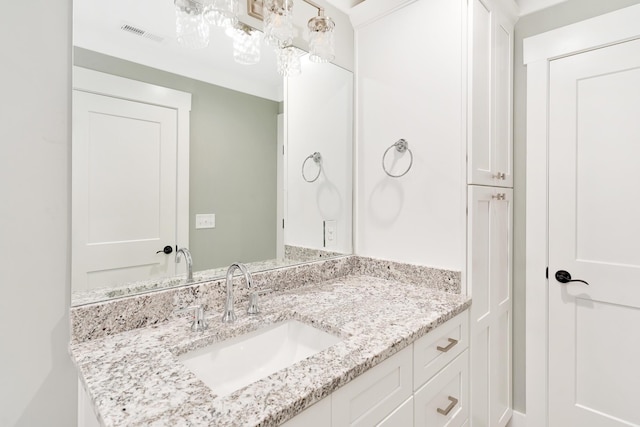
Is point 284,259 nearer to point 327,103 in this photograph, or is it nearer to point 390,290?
point 390,290

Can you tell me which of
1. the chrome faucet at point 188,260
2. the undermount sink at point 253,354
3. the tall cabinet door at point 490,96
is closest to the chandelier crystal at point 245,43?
the chrome faucet at point 188,260

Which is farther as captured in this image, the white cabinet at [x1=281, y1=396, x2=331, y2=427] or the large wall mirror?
the large wall mirror

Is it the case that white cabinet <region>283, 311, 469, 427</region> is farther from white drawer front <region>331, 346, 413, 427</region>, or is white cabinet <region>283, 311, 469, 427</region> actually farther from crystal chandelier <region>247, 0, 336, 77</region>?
crystal chandelier <region>247, 0, 336, 77</region>

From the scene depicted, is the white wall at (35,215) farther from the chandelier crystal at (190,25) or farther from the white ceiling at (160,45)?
the chandelier crystal at (190,25)

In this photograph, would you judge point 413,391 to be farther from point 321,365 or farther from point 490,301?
point 490,301

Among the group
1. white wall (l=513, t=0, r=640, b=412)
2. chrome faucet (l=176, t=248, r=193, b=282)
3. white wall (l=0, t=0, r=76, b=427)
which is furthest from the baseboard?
white wall (l=0, t=0, r=76, b=427)

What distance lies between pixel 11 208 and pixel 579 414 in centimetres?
259

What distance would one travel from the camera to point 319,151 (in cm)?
177

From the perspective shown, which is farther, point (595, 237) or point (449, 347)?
point (595, 237)

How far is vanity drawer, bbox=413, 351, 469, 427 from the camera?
1.11 m

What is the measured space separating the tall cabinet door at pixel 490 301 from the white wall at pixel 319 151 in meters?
0.69

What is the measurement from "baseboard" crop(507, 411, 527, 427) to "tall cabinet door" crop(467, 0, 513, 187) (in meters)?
1.34

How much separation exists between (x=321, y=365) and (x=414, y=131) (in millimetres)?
1223

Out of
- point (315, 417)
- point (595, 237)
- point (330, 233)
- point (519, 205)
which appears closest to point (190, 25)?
point (330, 233)
